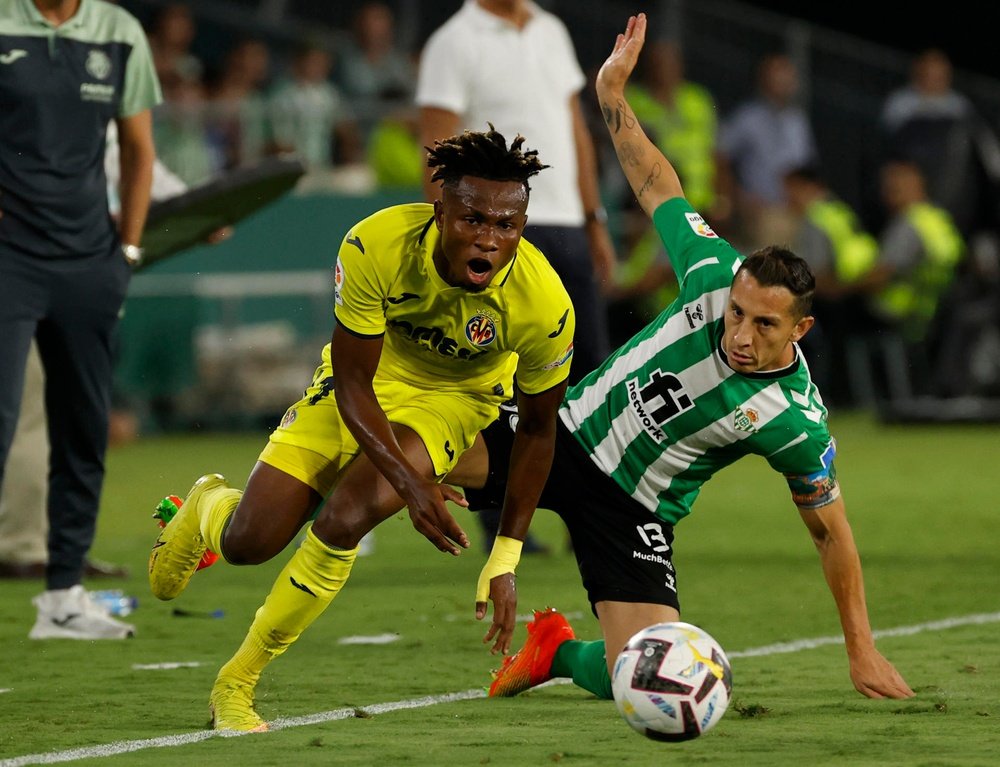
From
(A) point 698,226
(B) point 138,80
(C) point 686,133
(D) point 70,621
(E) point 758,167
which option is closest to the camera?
(A) point 698,226

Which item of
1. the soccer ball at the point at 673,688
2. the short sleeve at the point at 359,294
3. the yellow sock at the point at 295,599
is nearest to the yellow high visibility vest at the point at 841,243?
the short sleeve at the point at 359,294

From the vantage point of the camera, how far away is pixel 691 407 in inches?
234

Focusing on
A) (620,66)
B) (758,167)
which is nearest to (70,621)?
(620,66)

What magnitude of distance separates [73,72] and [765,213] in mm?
11125

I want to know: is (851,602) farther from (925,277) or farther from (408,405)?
(925,277)

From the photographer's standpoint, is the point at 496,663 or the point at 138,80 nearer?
the point at 496,663

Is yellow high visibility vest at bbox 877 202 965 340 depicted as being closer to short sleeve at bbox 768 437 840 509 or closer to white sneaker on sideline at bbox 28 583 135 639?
white sneaker on sideline at bbox 28 583 135 639

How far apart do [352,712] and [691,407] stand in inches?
54.5

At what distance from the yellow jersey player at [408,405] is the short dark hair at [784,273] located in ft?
1.83

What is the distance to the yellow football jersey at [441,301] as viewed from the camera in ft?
18.1

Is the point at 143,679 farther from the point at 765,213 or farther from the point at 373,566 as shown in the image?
the point at 765,213

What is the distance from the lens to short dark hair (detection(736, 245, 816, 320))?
5.57 metres

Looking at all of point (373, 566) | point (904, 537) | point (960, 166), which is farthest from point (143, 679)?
point (960, 166)

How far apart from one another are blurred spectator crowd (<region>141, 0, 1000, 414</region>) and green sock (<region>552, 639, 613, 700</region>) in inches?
393
